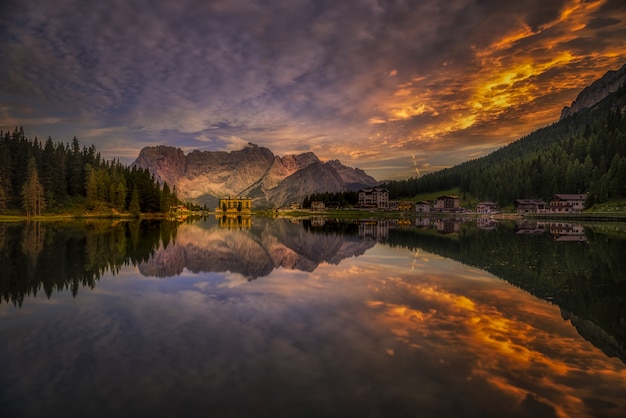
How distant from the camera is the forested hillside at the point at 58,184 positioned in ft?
466

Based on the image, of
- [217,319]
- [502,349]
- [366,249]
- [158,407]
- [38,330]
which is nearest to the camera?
[158,407]

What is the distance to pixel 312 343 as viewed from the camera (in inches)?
555

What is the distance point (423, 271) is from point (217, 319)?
766 inches

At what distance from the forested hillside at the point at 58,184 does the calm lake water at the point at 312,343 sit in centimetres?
13983

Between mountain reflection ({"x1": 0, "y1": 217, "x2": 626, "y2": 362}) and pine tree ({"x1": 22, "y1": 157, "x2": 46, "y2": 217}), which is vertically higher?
pine tree ({"x1": 22, "y1": 157, "x2": 46, "y2": 217})

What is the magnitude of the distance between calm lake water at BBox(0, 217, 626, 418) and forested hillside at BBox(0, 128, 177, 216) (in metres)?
140

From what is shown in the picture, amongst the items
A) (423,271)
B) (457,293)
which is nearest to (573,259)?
(423,271)

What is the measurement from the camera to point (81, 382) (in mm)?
10719

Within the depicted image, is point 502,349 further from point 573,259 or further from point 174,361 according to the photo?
point 573,259

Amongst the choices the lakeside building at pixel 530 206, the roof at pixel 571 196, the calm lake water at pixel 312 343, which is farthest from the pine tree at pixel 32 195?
the roof at pixel 571 196

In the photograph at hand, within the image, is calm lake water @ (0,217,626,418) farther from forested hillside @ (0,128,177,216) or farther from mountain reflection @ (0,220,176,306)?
forested hillside @ (0,128,177,216)

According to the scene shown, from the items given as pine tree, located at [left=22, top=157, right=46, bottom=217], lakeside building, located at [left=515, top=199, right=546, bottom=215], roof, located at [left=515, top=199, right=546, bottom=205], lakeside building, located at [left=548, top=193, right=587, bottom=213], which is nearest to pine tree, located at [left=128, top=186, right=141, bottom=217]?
pine tree, located at [left=22, top=157, right=46, bottom=217]

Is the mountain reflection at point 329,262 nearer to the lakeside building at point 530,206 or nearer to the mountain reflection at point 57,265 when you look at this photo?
the mountain reflection at point 57,265

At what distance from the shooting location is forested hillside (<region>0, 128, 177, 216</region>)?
466ft
